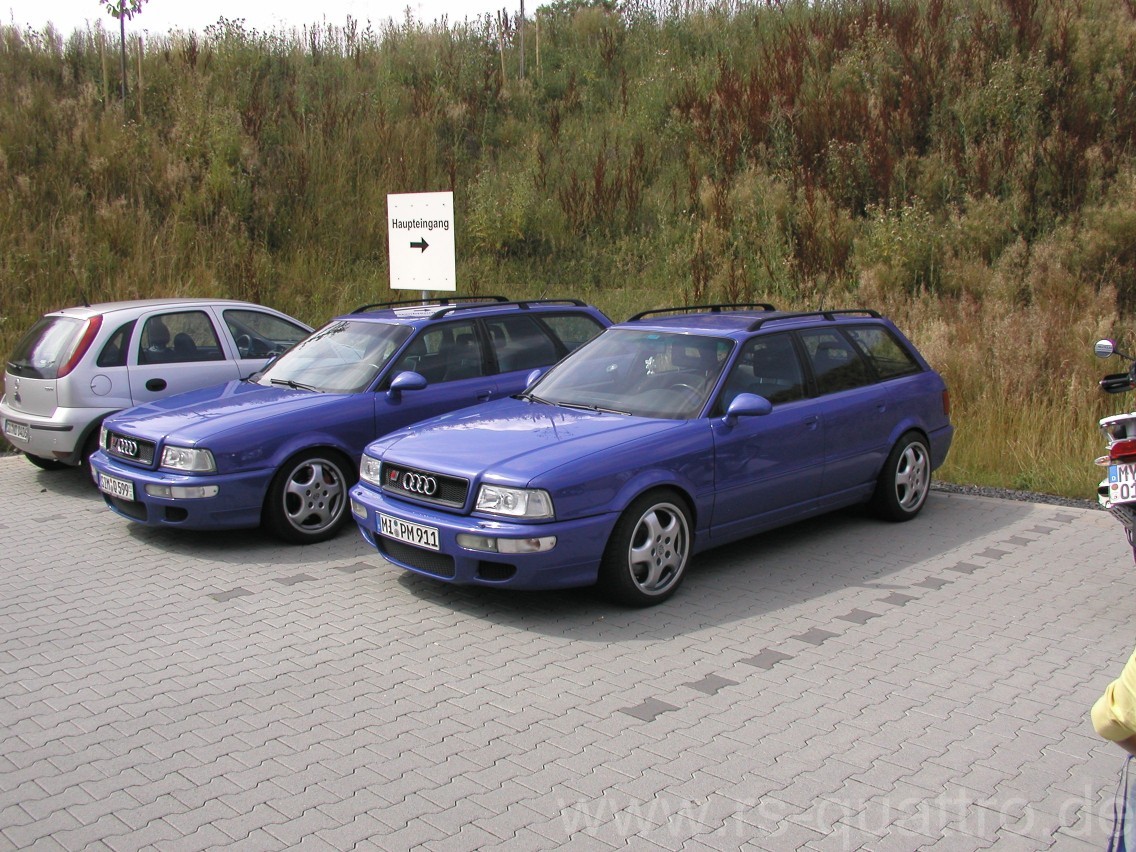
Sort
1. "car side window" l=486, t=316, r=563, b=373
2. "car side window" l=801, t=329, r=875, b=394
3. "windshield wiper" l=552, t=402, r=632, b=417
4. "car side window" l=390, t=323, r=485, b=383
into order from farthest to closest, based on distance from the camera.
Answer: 1. "car side window" l=486, t=316, r=563, b=373
2. "car side window" l=390, t=323, r=485, b=383
3. "car side window" l=801, t=329, r=875, b=394
4. "windshield wiper" l=552, t=402, r=632, b=417

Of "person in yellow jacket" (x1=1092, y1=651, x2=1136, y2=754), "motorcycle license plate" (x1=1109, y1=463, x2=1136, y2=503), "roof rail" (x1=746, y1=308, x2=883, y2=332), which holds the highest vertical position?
"roof rail" (x1=746, y1=308, x2=883, y2=332)

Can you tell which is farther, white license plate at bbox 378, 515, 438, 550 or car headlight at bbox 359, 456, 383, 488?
car headlight at bbox 359, 456, 383, 488

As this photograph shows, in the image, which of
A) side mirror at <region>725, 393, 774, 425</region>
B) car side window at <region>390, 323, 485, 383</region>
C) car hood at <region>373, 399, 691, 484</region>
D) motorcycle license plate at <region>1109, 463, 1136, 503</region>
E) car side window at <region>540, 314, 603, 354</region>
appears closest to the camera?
motorcycle license plate at <region>1109, 463, 1136, 503</region>

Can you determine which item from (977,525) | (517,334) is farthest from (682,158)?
(977,525)

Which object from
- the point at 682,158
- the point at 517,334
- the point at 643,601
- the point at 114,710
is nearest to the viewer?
the point at 114,710

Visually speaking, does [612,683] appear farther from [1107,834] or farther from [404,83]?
[404,83]

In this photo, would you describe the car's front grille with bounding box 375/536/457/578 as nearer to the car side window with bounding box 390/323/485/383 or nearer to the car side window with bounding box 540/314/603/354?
the car side window with bounding box 390/323/485/383

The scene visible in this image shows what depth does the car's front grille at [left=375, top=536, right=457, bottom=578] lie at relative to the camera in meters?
6.18

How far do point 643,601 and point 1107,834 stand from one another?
2.88 meters

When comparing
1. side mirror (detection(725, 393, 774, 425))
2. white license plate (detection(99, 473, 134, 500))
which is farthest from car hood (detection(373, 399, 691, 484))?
white license plate (detection(99, 473, 134, 500))

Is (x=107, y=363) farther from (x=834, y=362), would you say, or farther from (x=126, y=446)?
(x=834, y=362)

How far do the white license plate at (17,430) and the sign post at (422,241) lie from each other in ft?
13.0

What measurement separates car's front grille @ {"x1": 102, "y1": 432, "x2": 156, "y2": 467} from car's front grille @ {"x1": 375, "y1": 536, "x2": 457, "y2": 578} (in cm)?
209

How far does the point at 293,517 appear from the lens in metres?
7.70
